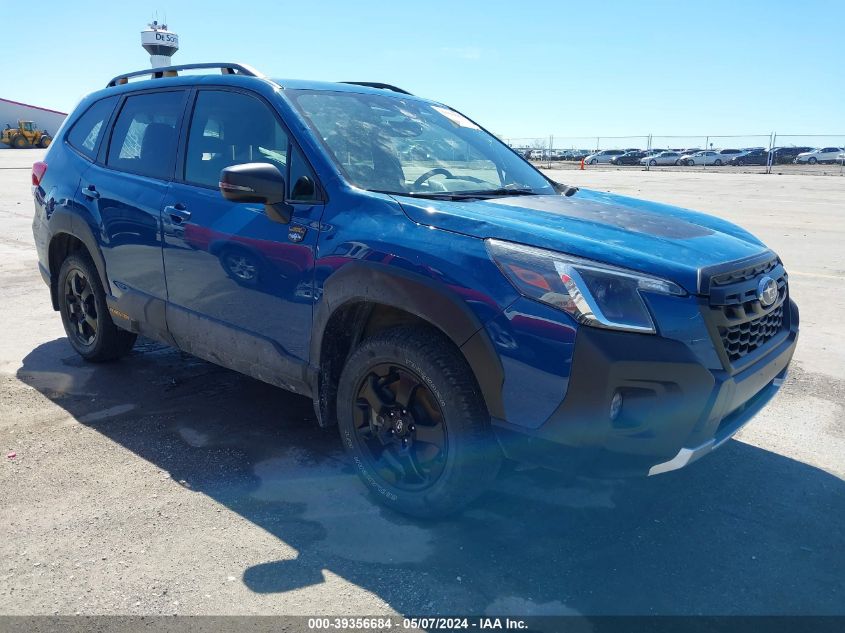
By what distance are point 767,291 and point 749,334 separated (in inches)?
9.9

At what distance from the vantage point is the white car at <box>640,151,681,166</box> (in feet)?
166

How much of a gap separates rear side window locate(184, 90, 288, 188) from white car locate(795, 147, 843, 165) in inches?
1995

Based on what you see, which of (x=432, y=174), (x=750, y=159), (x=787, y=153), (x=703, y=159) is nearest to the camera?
(x=432, y=174)

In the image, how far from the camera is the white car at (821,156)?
46.6 metres

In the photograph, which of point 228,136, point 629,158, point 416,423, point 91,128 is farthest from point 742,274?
point 629,158

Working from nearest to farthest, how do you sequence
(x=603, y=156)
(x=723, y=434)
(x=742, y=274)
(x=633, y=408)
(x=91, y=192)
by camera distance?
(x=633, y=408) → (x=723, y=434) → (x=742, y=274) → (x=91, y=192) → (x=603, y=156)

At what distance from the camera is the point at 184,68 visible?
4484 mm

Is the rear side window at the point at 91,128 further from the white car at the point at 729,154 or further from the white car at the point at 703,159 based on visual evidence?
the white car at the point at 729,154

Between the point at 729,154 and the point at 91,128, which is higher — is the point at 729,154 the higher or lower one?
the lower one

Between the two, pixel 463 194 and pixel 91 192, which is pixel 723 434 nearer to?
pixel 463 194

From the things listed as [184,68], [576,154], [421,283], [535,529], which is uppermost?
[184,68]

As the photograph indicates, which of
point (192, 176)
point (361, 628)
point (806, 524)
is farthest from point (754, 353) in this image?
→ point (192, 176)

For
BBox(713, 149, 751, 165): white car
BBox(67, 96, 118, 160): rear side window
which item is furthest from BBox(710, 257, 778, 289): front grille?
BBox(713, 149, 751, 165): white car

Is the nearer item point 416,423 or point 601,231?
point 601,231
